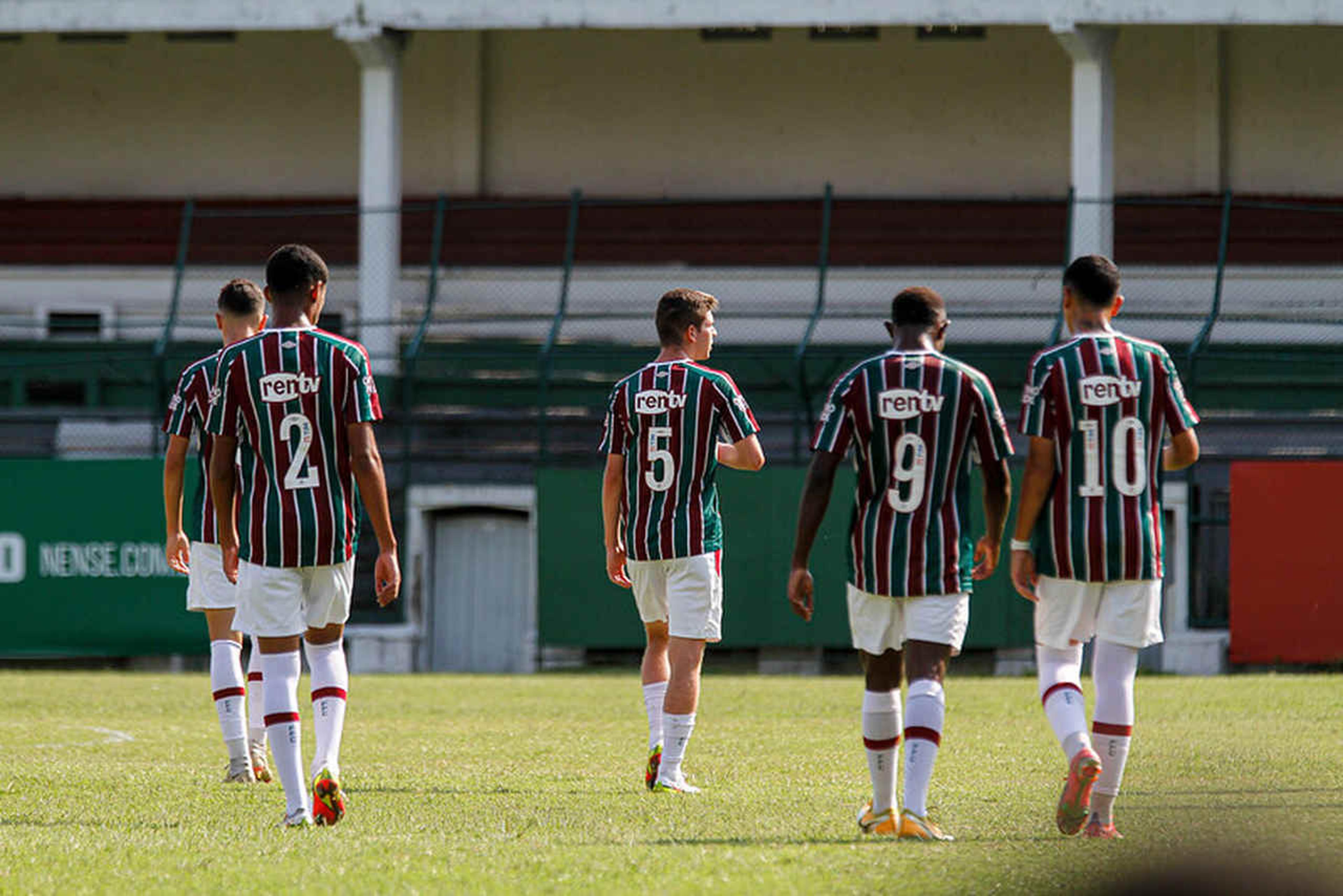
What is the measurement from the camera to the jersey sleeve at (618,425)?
321 inches

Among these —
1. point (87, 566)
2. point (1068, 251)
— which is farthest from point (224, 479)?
point (1068, 251)

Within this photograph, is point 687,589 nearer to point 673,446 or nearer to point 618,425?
point 673,446

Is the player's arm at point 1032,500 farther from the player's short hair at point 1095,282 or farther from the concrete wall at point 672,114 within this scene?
the concrete wall at point 672,114

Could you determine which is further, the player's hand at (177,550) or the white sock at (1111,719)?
the player's hand at (177,550)

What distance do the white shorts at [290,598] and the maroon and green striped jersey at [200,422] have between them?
21.2 inches

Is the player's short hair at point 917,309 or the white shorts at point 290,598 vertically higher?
the player's short hair at point 917,309

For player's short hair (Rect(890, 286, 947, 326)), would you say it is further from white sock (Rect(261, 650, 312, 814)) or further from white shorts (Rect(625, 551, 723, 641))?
white sock (Rect(261, 650, 312, 814))

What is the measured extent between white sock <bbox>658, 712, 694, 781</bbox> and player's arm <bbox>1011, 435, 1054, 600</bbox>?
1764 millimetres

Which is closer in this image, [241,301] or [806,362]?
[241,301]

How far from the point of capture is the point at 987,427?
660 centimetres

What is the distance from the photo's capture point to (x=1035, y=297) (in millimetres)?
25516

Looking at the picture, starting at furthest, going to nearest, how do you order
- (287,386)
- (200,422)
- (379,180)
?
(379,180), (200,422), (287,386)

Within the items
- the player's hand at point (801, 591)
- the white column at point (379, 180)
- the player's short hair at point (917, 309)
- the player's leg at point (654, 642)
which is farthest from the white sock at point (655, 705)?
the white column at point (379, 180)

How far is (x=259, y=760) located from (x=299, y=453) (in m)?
2.46
